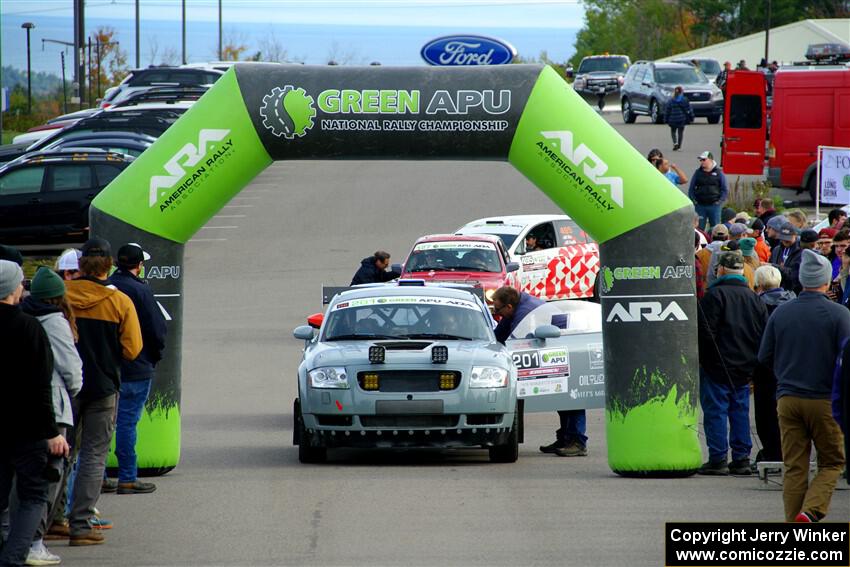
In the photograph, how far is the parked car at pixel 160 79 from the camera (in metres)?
42.9

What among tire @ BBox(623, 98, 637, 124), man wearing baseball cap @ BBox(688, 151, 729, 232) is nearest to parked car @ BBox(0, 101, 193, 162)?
man wearing baseball cap @ BBox(688, 151, 729, 232)

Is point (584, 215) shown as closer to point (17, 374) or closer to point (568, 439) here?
point (568, 439)

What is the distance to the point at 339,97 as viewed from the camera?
11.7 meters

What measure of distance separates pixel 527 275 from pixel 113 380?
13.2 metres

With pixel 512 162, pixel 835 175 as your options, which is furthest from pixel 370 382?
pixel 835 175

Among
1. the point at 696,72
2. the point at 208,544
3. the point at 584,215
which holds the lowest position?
the point at 208,544

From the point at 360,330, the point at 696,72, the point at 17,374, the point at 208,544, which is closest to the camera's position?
the point at 17,374

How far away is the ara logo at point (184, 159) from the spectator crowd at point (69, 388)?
0.78 meters

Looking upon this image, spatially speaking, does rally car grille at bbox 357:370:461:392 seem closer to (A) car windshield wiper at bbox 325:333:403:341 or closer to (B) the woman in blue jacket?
(A) car windshield wiper at bbox 325:333:403:341

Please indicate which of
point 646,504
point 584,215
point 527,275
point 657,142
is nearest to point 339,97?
point 584,215

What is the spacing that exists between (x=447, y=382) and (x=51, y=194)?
17.0 m

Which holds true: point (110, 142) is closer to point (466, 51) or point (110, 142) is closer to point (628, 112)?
point (466, 51)

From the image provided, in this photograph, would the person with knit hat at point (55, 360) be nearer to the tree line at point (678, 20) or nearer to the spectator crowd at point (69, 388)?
the spectator crowd at point (69, 388)

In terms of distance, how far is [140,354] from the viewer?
10.8m
